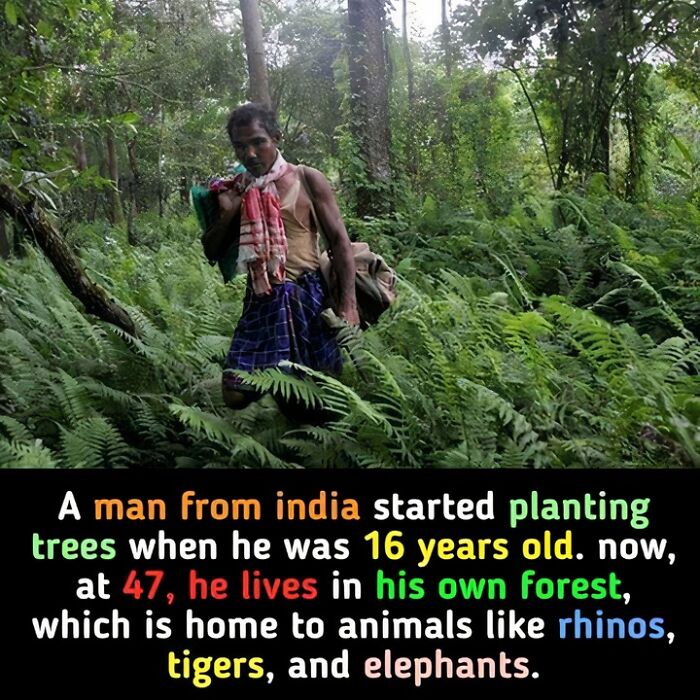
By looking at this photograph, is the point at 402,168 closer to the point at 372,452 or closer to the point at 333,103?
the point at 372,452

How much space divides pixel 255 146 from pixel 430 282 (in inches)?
137

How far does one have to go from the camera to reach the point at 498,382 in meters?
4.13

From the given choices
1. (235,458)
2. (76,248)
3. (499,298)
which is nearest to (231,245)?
(235,458)

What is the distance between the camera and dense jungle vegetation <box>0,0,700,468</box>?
143 inches

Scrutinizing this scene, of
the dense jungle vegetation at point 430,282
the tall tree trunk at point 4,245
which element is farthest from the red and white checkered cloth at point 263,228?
the tall tree trunk at point 4,245

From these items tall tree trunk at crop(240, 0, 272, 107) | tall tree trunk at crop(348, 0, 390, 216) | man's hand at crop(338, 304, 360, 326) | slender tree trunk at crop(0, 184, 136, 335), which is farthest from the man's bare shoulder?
tall tree trunk at crop(240, 0, 272, 107)

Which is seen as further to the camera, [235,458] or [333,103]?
[333,103]

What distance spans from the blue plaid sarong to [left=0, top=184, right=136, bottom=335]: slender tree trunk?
1.15 m

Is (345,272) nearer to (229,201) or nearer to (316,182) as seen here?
(316,182)

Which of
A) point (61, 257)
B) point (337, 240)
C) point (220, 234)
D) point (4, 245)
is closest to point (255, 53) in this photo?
point (4, 245)

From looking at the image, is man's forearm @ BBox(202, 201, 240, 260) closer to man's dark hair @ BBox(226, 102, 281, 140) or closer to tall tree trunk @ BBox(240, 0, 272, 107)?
man's dark hair @ BBox(226, 102, 281, 140)

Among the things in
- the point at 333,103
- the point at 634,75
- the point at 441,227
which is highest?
the point at 333,103

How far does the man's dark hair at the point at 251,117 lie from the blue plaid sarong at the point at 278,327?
0.62 meters

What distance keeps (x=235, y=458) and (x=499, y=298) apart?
2495 millimetres
